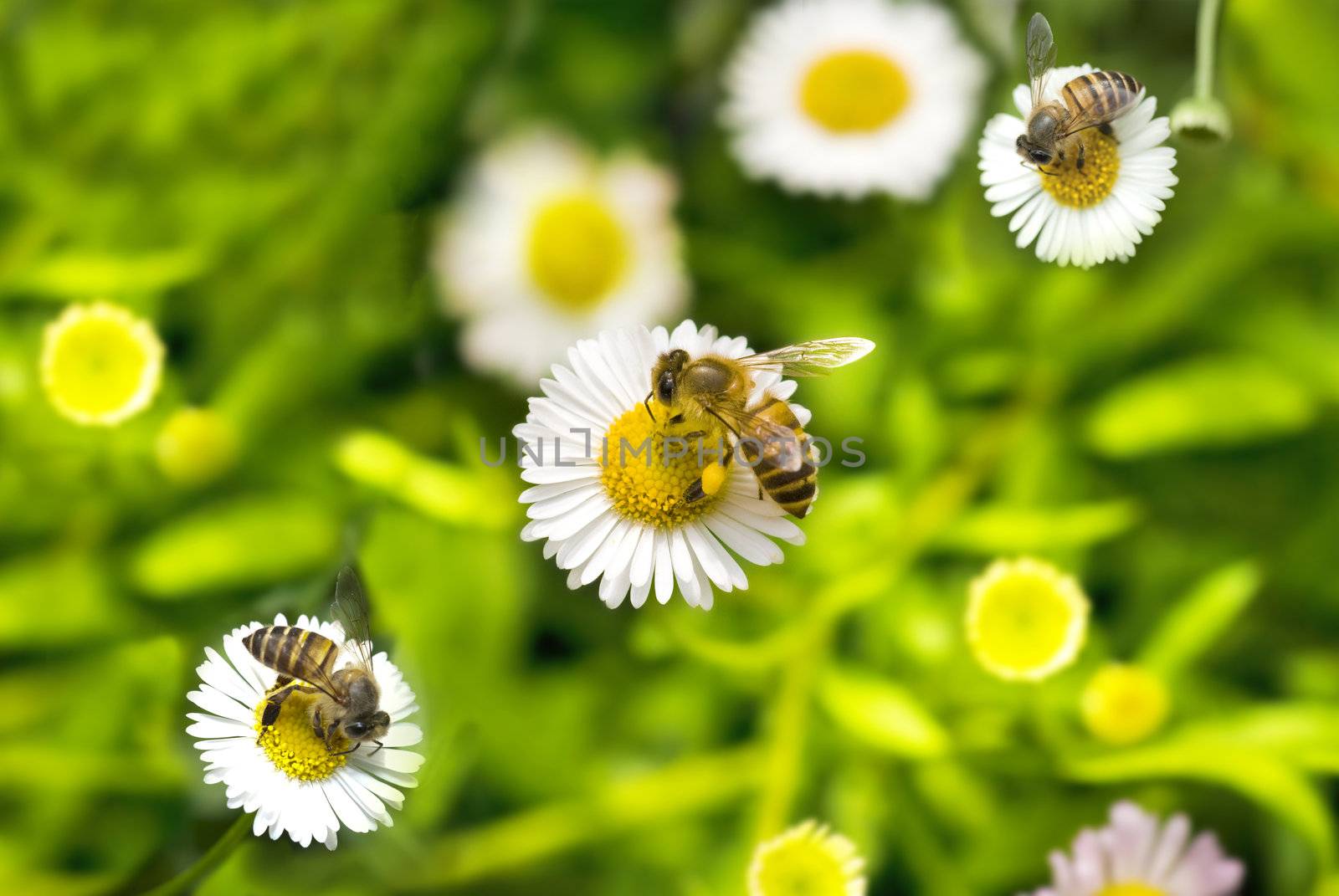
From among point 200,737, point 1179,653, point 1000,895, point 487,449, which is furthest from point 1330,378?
point 200,737

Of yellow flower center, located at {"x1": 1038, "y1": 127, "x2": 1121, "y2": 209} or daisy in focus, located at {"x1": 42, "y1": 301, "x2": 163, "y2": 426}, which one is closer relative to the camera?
yellow flower center, located at {"x1": 1038, "y1": 127, "x2": 1121, "y2": 209}

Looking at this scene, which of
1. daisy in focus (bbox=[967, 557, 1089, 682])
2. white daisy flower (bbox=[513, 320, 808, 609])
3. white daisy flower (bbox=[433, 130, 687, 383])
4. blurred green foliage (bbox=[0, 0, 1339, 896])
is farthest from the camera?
white daisy flower (bbox=[433, 130, 687, 383])

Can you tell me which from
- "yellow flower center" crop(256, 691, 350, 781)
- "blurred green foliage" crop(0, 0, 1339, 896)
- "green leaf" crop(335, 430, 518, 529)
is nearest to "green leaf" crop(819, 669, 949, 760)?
"blurred green foliage" crop(0, 0, 1339, 896)

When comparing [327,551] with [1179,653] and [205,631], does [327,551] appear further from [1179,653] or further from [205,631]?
[1179,653]

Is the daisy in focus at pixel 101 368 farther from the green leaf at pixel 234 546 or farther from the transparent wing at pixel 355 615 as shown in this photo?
the transparent wing at pixel 355 615

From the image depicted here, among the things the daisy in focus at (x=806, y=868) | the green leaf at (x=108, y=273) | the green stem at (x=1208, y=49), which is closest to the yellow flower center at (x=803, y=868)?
the daisy in focus at (x=806, y=868)

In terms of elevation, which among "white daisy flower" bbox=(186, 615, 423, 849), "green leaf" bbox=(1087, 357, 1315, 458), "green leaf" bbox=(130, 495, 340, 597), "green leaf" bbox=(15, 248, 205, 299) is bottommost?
"white daisy flower" bbox=(186, 615, 423, 849)

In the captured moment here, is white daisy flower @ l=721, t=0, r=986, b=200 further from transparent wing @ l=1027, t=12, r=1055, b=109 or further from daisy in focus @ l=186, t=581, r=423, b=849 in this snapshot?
daisy in focus @ l=186, t=581, r=423, b=849
